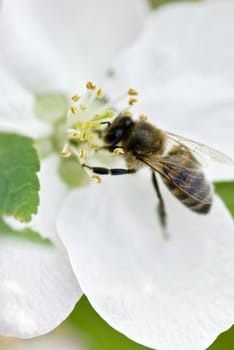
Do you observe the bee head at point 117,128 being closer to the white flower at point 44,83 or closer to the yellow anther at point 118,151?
the yellow anther at point 118,151

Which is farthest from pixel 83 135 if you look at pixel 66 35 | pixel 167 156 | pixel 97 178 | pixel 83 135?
pixel 66 35

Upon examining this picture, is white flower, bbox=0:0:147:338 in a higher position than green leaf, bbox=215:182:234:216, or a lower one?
higher

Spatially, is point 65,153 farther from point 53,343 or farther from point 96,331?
point 53,343

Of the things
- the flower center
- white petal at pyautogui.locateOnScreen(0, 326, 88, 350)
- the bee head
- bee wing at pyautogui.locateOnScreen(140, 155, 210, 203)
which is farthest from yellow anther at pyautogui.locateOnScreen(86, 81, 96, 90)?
white petal at pyautogui.locateOnScreen(0, 326, 88, 350)

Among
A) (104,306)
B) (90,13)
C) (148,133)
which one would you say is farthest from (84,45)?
(104,306)

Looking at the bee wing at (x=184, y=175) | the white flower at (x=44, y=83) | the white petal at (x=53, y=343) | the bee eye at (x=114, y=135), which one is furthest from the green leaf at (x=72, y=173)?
the white petal at (x=53, y=343)

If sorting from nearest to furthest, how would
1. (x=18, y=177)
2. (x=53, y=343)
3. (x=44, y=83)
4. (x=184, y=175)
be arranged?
(x=18, y=177)
(x=184, y=175)
(x=44, y=83)
(x=53, y=343)

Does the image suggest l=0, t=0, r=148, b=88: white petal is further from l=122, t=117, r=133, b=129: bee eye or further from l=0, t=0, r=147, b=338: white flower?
l=122, t=117, r=133, b=129: bee eye
